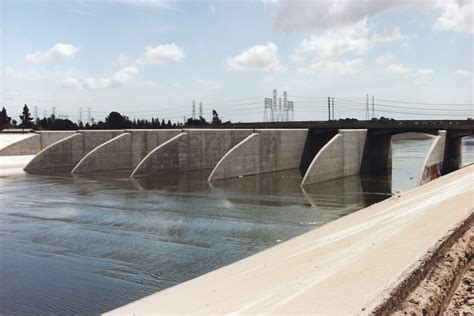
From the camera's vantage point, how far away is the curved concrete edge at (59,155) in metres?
43.4

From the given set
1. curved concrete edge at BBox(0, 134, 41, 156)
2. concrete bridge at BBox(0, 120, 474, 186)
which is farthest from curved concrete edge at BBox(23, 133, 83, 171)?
curved concrete edge at BBox(0, 134, 41, 156)

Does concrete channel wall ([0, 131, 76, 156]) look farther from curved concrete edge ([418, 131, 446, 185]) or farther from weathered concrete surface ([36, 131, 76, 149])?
curved concrete edge ([418, 131, 446, 185])

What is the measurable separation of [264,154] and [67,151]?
21224 millimetres

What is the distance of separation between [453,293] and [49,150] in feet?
144

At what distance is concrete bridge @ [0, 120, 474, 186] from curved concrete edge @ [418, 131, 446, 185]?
0.09 m

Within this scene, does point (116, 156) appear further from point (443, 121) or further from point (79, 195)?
point (443, 121)

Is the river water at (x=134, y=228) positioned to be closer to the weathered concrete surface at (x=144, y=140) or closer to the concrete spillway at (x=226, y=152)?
the concrete spillway at (x=226, y=152)

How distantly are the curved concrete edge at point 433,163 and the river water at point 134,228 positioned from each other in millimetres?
1833

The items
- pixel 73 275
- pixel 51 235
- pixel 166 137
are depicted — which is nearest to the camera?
pixel 73 275

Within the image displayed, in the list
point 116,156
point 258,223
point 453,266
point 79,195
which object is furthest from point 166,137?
point 453,266

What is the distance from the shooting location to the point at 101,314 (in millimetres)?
9797

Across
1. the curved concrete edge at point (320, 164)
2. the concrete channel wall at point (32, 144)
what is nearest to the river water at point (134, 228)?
the curved concrete edge at point (320, 164)

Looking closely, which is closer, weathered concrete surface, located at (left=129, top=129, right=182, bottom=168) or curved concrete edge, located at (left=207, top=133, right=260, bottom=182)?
curved concrete edge, located at (left=207, top=133, right=260, bottom=182)

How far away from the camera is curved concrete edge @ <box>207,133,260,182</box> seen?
34.8 m
